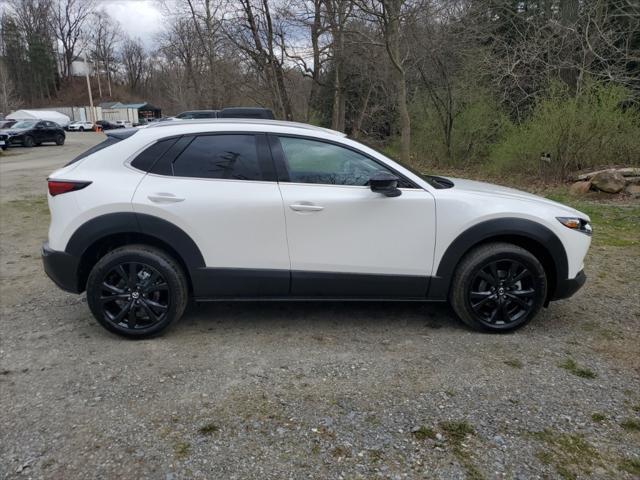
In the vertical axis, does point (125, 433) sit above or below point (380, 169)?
below

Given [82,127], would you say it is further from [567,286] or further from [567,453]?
[567,453]

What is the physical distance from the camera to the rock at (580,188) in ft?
32.8

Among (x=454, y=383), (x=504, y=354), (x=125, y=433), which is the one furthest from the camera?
(x=504, y=354)

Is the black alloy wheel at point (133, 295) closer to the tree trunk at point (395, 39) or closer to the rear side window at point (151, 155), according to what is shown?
the rear side window at point (151, 155)

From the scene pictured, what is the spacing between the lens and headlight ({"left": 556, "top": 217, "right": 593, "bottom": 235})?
3713 mm

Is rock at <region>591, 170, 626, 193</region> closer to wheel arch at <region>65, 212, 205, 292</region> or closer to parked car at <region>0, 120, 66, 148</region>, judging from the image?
wheel arch at <region>65, 212, 205, 292</region>

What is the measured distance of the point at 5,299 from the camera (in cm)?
461

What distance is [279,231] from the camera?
358 cm

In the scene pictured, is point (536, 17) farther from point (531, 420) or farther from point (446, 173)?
point (531, 420)

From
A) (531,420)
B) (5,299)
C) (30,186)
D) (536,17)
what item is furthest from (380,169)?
(536,17)

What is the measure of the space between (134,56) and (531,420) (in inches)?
4002

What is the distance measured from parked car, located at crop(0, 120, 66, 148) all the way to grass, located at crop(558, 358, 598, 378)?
29.0 meters

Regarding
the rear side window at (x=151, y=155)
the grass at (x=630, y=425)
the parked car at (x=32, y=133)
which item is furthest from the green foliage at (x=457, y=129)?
the parked car at (x=32, y=133)

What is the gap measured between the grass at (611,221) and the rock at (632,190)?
78 cm
